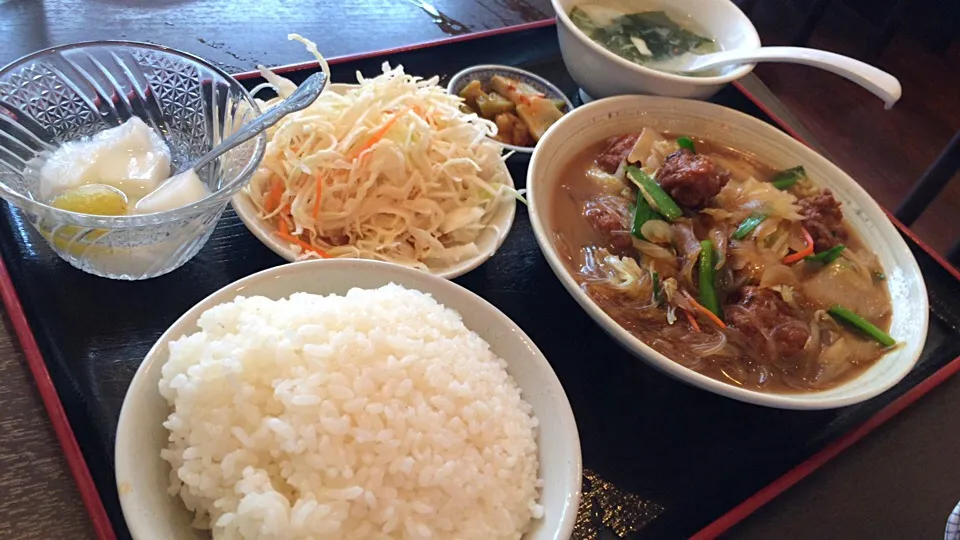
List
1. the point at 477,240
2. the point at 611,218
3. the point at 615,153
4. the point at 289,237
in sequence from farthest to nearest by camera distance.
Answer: the point at 615,153 → the point at 611,218 → the point at 477,240 → the point at 289,237

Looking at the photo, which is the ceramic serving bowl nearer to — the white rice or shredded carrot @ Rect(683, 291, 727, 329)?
shredded carrot @ Rect(683, 291, 727, 329)

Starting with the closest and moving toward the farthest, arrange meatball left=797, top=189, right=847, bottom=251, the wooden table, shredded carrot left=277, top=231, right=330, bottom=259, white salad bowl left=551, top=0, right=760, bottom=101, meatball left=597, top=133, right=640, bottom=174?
the wooden table → shredded carrot left=277, top=231, right=330, bottom=259 → meatball left=797, top=189, right=847, bottom=251 → meatball left=597, top=133, right=640, bottom=174 → white salad bowl left=551, top=0, right=760, bottom=101

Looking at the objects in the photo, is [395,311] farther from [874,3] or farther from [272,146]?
[874,3]

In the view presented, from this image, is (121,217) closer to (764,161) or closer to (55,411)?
(55,411)

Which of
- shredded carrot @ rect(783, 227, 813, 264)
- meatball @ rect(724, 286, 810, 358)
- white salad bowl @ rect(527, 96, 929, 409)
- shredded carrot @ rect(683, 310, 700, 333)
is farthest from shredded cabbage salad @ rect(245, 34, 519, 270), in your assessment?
shredded carrot @ rect(783, 227, 813, 264)

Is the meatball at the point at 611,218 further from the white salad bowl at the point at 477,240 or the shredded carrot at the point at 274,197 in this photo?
the shredded carrot at the point at 274,197

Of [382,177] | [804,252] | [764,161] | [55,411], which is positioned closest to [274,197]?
[382,177]

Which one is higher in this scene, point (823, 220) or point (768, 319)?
point (823, 220)
